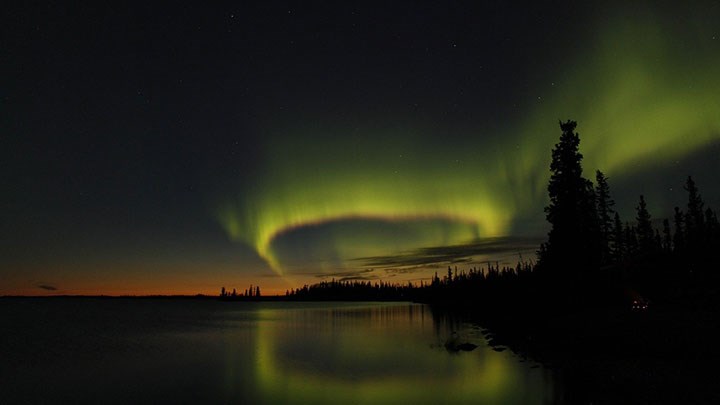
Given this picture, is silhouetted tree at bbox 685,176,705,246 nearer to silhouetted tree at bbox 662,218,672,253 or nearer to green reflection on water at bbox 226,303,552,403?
silhouetted tree at bbox 662,218,672,253

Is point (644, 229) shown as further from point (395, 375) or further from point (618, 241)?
point (395, 375)

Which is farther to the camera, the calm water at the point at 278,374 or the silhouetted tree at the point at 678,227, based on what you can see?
the silhouetted tree at the point at 678,227

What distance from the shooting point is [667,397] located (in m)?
21.5

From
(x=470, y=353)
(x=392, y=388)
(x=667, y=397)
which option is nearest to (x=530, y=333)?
(x=470, y=353)

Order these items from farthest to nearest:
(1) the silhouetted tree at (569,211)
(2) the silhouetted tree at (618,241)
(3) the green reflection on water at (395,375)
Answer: (2) the silhouetted tree at (618,241)
(1) the silhouetted tree at (569,211)
(3) the green reflection on water at (395,375)

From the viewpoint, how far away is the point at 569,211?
5541 cm

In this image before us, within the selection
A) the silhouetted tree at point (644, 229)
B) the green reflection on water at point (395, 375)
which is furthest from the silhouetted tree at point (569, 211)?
the silhouetted tree at point (644, 229)

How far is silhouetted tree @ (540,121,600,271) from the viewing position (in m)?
55.2

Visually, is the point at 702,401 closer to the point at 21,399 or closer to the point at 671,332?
the point at 671,332

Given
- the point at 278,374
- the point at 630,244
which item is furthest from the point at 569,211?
the point at 630,244

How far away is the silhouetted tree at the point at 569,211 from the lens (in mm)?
55219

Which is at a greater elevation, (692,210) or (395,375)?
(692,210)

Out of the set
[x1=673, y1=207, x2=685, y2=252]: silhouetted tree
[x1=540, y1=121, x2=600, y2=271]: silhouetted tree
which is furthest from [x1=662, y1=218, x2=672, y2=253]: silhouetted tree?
[x1=540, y1=121, x2=600, y2=271]: silhouetted tree

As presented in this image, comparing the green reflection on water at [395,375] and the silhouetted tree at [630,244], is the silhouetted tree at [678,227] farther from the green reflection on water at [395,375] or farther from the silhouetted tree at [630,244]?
the green reflection on water at [395,375]
